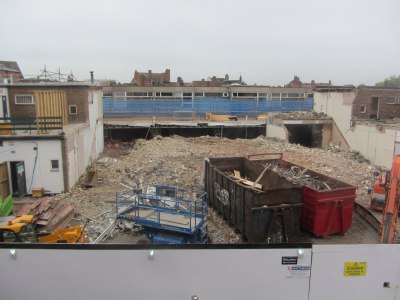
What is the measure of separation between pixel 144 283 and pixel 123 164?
1475 cm

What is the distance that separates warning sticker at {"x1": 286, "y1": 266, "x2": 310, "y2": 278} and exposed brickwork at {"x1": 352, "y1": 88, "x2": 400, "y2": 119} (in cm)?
2366

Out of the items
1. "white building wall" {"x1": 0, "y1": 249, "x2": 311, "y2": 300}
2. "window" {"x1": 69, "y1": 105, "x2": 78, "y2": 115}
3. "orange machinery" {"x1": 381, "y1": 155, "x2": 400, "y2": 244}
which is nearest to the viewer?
"white building wall" {"x1": 0, "y1": 249, "x2": 311, "y2": 300}

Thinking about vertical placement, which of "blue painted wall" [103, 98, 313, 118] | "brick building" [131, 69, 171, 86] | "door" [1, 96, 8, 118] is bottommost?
"blue painted wall" [103, 98, 313, 118]

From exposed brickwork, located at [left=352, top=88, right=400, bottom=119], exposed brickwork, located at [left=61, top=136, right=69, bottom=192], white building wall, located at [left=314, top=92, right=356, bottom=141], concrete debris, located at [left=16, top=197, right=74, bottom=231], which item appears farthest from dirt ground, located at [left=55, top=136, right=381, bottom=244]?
exposed brickwork, located at [left=352, top=88, right=400, bottom=119]

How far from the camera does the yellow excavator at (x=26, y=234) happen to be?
25.5 ft

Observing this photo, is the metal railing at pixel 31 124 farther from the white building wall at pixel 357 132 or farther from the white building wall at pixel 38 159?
the white building wall at pixel 357 132

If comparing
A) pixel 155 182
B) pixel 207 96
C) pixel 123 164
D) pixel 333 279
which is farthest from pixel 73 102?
pixel 207 96

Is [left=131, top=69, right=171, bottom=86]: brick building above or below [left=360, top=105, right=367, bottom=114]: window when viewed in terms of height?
above

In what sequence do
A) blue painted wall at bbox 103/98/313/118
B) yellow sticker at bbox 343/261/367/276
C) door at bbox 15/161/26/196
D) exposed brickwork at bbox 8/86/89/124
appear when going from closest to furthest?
yellow sticker at bbox 343/261/367/276 → door at bbox 15/161/26/196 → exposed brickwork at bbox 8/86/89/124 → blue painted wall at bbox 103/98/313/118

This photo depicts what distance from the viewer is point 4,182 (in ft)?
45.8

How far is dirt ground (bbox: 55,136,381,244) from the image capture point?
1116 cm

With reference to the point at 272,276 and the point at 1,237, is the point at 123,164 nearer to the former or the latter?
the point at 1,237

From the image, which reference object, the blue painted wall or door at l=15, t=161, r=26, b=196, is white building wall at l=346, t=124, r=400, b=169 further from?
A: door at l=15, t=161, r=26, b=196

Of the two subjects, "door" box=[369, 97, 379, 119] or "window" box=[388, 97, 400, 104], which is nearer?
"door" box=[369, 97, 379, 119]
